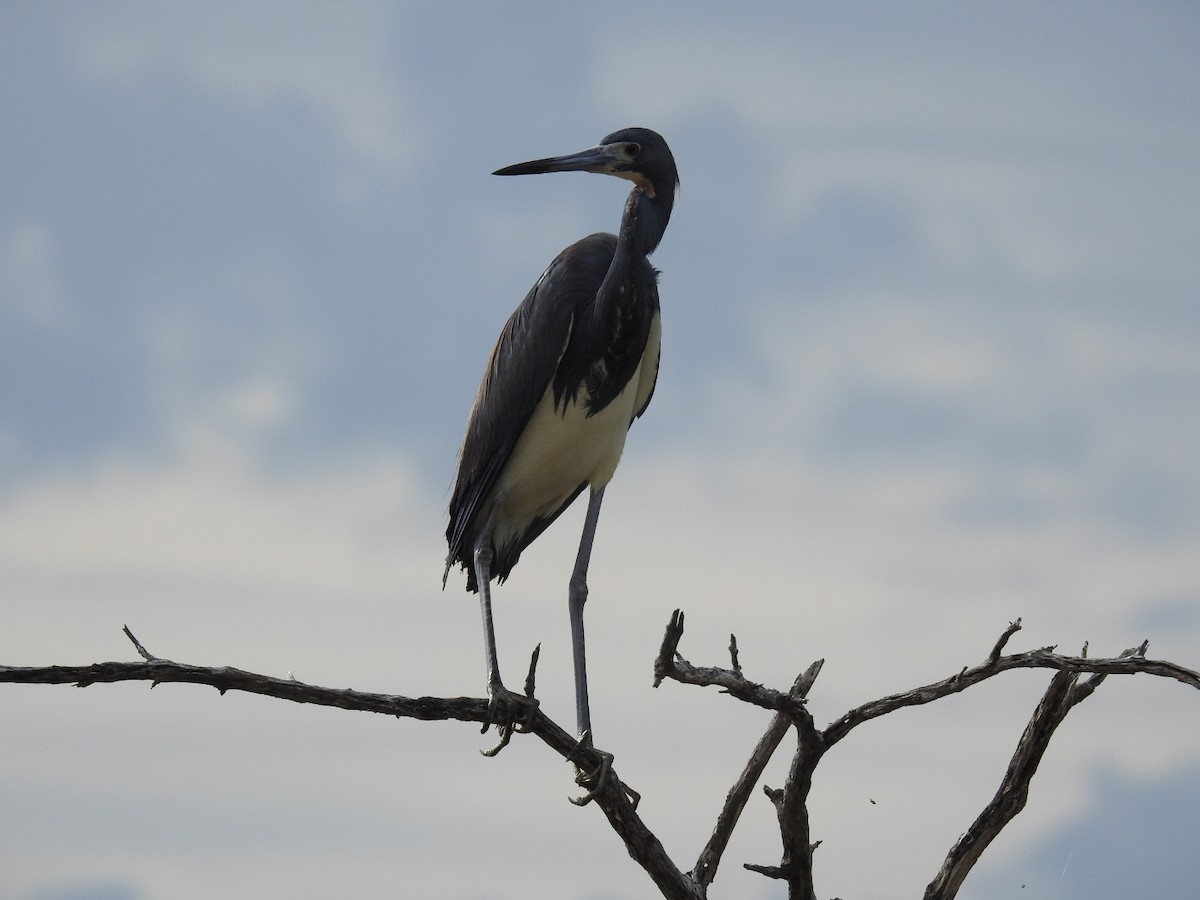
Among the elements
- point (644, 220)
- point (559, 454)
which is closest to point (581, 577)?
point (559, 454)

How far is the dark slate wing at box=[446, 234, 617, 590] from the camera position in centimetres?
581

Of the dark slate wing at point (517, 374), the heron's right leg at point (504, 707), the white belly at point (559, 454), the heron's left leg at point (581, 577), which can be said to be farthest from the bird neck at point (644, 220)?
the heron's right leg at point (504, 707)

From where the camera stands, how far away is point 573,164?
595 centimetres

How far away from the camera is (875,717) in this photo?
16.7 feet

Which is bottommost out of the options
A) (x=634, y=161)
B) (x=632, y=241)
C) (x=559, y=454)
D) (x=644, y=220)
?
(x=559, y=454)

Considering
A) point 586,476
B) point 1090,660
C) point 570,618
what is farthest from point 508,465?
point 1090,660

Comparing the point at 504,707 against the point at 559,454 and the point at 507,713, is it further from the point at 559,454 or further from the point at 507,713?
the point at 559,454

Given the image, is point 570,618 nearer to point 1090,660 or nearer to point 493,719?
point 493,719

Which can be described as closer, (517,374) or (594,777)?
(594,777)

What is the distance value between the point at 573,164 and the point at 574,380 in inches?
38.8

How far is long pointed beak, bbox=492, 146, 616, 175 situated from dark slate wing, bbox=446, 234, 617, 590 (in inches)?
15.1

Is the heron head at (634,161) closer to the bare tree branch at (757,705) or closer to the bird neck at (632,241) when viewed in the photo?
the bird neck at (632,241)

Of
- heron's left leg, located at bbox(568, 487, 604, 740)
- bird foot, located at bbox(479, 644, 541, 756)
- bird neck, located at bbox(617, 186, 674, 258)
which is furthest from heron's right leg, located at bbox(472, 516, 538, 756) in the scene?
bird neck, located at bbox(617, 186, 674, 258)

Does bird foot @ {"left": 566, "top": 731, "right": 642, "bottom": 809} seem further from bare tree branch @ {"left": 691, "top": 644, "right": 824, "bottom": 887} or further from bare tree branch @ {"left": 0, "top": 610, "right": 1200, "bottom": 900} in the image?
bare tree branch @ {"left": 691, "top": 644, "right": 824, "bottom": 887}
